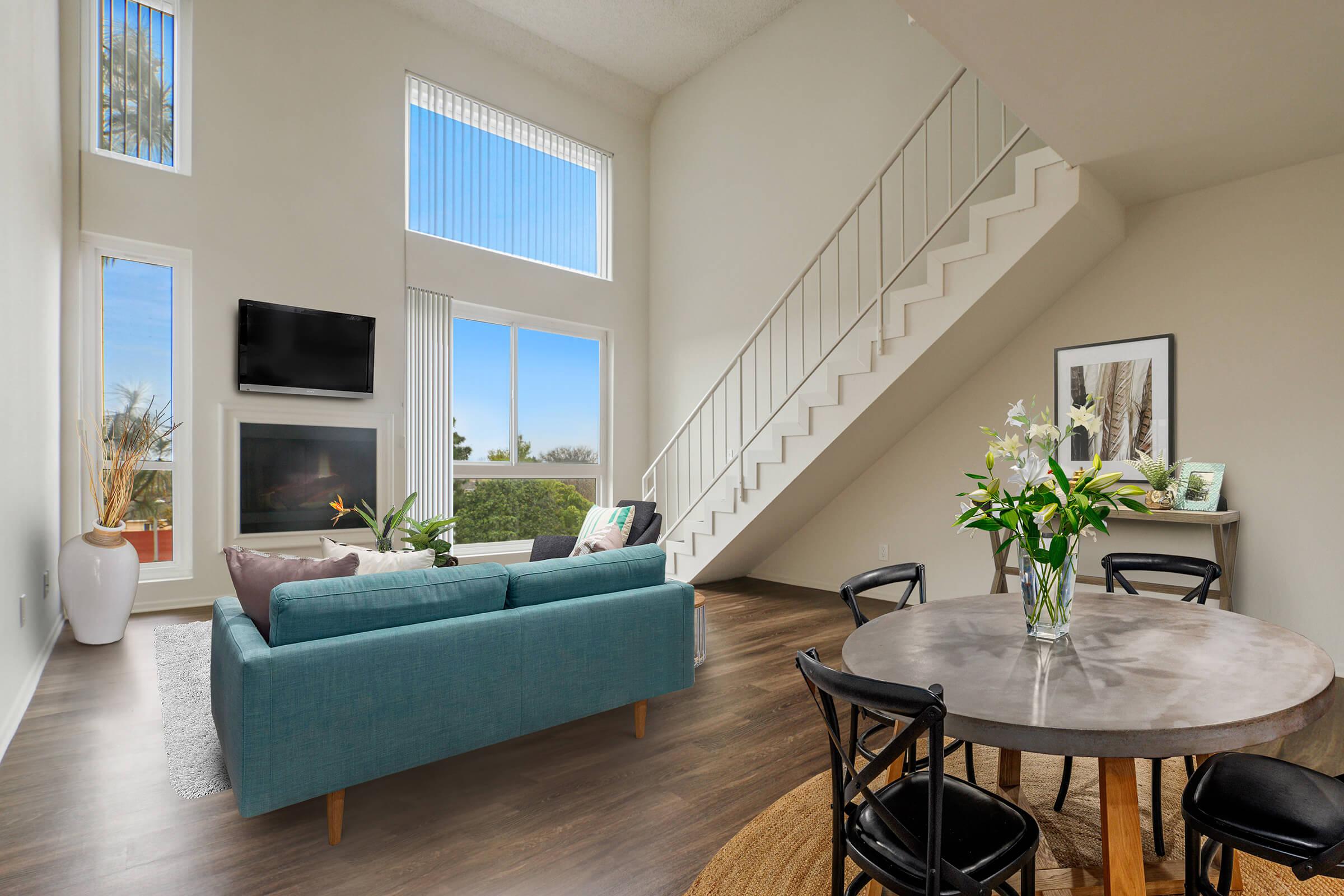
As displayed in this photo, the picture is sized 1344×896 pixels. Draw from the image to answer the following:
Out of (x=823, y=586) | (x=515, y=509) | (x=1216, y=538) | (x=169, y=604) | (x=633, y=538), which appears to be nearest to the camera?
(x=1216, y=538)

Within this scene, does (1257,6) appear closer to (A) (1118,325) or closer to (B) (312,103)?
(A) (1118,325)

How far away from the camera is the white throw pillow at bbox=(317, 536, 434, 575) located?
98.3 inches

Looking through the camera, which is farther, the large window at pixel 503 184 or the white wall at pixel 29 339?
the large window at pixel 503 184

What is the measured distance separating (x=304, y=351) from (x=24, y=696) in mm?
3029

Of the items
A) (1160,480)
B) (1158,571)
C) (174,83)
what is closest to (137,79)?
(174,83)

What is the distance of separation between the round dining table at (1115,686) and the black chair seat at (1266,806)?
0.15 m

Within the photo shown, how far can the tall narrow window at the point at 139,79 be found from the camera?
5039 mm

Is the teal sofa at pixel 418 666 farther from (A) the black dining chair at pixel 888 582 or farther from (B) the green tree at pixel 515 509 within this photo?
(B) the green tree at pixel 515 509

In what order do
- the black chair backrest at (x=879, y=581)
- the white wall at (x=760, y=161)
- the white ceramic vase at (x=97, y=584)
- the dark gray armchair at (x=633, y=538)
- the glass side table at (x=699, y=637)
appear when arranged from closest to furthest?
the black chair backrest at (x=879, y=581), the glass side table at (x=699, y=637), the white ceramic vase at (x=97, y=584), the dark gray armchair at (x=633, y=538), the white wall at (x=760, y=161)

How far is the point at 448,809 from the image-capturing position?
2273mm

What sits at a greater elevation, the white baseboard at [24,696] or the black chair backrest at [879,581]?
the black chair backrest at [879,581]

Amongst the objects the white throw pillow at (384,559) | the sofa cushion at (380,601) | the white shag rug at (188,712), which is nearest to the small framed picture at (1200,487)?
the sofa cushion at (380,601)

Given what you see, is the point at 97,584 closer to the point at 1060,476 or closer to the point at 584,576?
the point at 584,576

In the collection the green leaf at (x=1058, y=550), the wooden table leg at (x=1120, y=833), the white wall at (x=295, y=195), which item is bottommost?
the wooden table leg at (x=1120, y=833)
